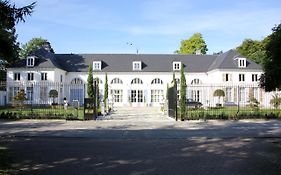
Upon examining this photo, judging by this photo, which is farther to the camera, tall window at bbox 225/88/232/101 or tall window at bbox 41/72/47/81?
tall window at bbox 41/72/47/81

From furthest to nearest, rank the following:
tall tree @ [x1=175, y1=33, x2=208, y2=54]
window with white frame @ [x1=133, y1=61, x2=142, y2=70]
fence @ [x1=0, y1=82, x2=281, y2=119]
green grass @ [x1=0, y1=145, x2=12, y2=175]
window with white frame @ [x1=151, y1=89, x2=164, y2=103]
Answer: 1. tall tree @ [x1=175, y1=33, x2=208, y2=54]
2. window with white frame @ [x1=133, y1=61, x2=142, y2=70]
3. window with white frame @ [x1=151, y1=89, x2=164, y2=103]
4. fence @ [x1=0, y1=82, x2=281, y2=119]
5. green grass @ [x1=0, y1=145, x2=12, y2=175]

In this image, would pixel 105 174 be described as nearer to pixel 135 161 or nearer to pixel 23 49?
pixel 135 161

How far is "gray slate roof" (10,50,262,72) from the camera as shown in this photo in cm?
5725

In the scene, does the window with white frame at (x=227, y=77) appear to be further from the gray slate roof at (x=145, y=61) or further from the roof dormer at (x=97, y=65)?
the roof dormer at (x=97, y=65)

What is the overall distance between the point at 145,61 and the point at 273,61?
49606 mm

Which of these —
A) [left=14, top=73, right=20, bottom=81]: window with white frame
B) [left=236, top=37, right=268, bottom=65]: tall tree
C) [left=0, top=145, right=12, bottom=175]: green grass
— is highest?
[left=236, top=37, right=268, bottom=65]: tall tree

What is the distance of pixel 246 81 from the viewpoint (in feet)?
185

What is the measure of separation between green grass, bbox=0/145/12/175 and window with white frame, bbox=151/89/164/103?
4667cm

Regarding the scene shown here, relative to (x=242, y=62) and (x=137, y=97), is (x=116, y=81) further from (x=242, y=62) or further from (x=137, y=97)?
(x=242, y=62)

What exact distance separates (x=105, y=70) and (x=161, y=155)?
4897 cm

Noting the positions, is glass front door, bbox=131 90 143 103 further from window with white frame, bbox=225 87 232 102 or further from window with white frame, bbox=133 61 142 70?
window with white frame, bbox=225 87 232 102

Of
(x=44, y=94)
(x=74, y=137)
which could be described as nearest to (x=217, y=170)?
(x=74, y=137)

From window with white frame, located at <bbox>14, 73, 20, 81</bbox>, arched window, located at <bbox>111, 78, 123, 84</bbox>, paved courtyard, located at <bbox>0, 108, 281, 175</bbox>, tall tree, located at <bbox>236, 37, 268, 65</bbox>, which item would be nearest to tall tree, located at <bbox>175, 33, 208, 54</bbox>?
tall tree, located at <bbox>236, 37, 268, 65</bbox>

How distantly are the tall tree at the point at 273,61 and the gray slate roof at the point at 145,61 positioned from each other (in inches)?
1762
